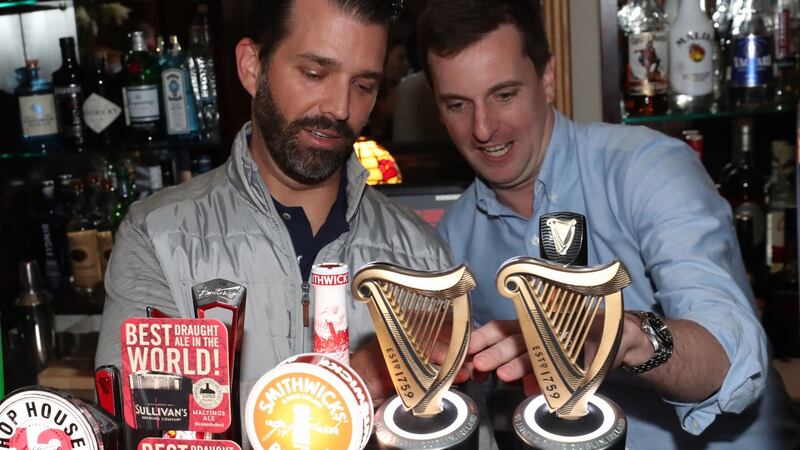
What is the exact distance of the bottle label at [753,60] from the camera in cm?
209

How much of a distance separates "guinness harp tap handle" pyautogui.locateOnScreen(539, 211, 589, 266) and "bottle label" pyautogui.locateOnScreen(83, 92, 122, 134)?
196 cm

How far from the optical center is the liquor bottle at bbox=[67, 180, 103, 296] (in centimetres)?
249

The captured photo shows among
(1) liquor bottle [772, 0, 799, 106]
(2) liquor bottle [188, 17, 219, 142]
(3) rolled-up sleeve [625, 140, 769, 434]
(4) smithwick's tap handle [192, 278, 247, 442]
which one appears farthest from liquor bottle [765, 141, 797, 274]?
(4) smithwick's tap handle [192, 278, 247, 442]

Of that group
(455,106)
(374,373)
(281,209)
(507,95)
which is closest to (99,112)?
(281,209)

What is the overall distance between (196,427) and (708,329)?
0.65m

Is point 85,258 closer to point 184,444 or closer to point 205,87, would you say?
point 205,87

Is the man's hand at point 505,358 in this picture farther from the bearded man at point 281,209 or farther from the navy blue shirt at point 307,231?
the navy blue shirt at point 307,231

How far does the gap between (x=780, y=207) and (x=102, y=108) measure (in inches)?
78.7

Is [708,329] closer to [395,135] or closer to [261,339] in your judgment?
[261,339]

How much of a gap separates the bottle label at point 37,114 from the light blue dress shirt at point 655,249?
1.35 metres

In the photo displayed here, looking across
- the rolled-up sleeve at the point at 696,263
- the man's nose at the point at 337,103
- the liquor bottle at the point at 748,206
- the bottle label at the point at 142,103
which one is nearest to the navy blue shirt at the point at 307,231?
the man's nose at the point at 337,103

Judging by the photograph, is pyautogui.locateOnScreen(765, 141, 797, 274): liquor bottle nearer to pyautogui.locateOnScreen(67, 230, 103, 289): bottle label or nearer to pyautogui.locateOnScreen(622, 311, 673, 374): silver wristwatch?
pyautogui.locateOnScreen(622, 311, 673, 374): silver wristwatch

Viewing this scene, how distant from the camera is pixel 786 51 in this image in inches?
83.7

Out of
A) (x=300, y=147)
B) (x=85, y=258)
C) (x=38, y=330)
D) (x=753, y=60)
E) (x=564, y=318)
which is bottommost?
(x=38, y=330)
